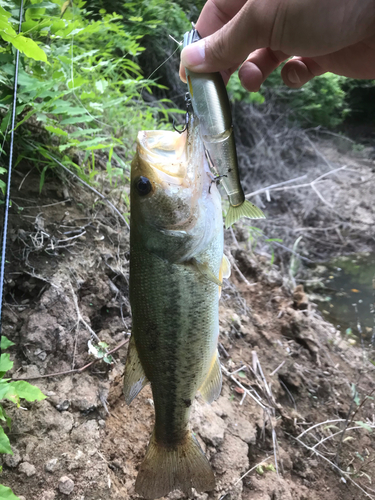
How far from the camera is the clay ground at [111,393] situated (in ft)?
6.45

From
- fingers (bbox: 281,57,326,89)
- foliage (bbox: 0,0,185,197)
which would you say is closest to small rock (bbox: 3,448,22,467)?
foliage (bbox: 0,0,185,197)

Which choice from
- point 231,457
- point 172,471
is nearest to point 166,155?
point 172,471

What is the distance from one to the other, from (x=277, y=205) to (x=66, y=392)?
6.75 metres

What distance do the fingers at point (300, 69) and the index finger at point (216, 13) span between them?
570 millimetres

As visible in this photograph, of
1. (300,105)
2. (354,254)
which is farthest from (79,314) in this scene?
(300,105)

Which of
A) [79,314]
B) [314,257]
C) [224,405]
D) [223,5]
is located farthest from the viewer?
[314,257]

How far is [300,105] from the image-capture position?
9328 mm

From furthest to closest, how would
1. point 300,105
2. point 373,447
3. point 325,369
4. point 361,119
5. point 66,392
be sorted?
point 361,119
point 300,105
point 325,369
point 373,447
point 66,392

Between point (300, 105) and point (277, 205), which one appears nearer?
point (277, 205)

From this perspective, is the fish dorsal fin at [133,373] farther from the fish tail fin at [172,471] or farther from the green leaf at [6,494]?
the green leaf at [6,494]

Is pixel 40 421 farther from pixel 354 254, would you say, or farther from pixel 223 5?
pixel 354 254

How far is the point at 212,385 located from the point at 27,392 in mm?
993

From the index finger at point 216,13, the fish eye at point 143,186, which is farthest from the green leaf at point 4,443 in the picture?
the index finger at point 216,13

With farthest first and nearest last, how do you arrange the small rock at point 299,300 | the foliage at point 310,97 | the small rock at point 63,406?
the foliage at point 310,97 < the small rock at point 299,300 < the small rock at point 63,406
